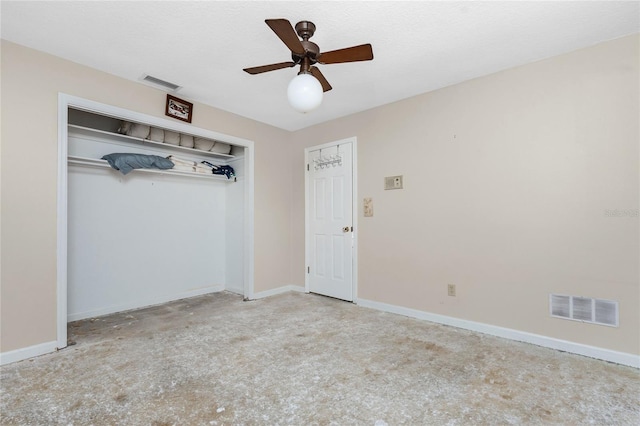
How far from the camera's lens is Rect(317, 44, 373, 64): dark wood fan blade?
1975 millimetres

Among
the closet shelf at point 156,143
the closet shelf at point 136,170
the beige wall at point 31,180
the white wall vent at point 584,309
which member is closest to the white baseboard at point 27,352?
the beige wall at point 31,180

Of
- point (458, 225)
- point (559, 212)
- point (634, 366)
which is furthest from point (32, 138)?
point (634, 366)

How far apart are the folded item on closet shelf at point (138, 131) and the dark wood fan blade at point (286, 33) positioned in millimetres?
2548

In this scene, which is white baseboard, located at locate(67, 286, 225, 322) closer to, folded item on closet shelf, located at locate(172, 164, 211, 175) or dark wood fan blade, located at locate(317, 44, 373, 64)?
folded item on closet shelf, located at locate(172, 164, 211, 175)

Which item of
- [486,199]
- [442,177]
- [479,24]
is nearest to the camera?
[479,24]

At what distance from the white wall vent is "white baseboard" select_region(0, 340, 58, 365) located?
171 inches

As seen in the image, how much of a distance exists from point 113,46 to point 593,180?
13.5 feet

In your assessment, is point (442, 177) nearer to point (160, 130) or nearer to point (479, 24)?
point (479, 24)

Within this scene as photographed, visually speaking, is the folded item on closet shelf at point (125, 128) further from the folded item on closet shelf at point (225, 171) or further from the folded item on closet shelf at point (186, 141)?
the folded item on closet shelf at point (225, 171)

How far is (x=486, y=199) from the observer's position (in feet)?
9.75

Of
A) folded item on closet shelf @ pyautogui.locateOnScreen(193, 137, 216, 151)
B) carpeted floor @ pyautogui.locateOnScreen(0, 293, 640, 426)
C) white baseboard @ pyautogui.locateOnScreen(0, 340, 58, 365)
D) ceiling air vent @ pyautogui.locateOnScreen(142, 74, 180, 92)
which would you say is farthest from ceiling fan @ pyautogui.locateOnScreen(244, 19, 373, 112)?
white baseboard @ pyautogui.locateOnScreen(0, 340, 58, 365)

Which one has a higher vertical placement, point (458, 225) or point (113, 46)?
point (113, 46)

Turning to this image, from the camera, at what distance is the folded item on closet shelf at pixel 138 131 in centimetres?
358

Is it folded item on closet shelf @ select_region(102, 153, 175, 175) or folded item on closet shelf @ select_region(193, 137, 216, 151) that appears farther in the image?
folded item on closet shelf @ select_region(193, 137, 216, 151)
